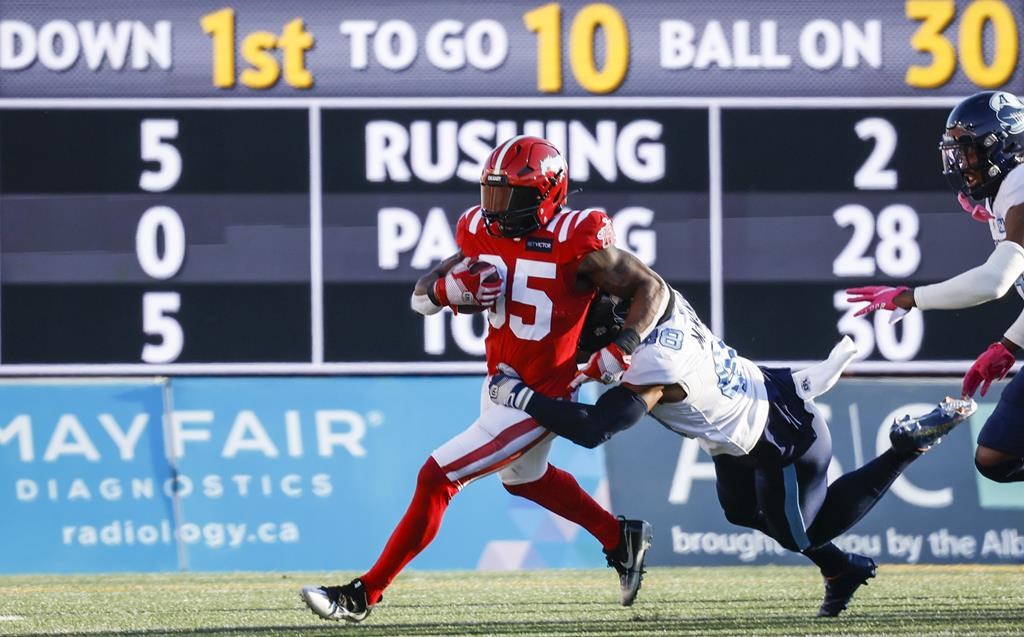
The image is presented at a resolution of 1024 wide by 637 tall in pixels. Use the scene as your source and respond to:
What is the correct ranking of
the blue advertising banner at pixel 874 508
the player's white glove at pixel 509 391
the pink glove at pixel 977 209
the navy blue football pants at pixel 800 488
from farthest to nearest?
the blue advertising banner at pixel 874 508, the pink glove at pixel 977 209, the navy blue football pants at pixel 800 488, the player's white glove at pixel 509 391

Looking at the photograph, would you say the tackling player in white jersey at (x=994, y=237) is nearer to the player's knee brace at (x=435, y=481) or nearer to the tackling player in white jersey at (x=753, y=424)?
the tackling player in white jersey at (x=753, y=424)

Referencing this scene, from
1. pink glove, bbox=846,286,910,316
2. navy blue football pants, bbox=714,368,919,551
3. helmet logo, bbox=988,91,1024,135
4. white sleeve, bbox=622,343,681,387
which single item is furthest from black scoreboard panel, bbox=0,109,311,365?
helmet logo, bbox=988,91,1024,135

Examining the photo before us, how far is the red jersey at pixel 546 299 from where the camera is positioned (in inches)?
220

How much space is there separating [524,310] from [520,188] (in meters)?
0.40

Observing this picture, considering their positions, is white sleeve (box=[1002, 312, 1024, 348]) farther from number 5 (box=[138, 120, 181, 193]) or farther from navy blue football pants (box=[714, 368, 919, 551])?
number 5 (box=[138, 120, 181, 193])

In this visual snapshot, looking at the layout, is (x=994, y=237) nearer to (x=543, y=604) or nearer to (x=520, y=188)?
(x=520, y=188)

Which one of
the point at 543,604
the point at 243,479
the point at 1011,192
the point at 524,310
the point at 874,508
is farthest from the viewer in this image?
the point at 243,479

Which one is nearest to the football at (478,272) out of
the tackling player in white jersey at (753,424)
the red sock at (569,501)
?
the tackling player in white jersey at (753,424)

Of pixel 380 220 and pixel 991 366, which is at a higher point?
pixel 380 220

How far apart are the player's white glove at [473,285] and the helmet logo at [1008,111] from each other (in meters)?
1.74

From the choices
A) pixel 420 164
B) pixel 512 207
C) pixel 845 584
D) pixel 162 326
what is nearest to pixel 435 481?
pixel 512 207

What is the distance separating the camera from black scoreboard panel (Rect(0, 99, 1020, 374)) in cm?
906

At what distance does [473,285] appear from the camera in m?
5.43

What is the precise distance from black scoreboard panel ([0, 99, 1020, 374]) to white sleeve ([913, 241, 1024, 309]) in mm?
3775
